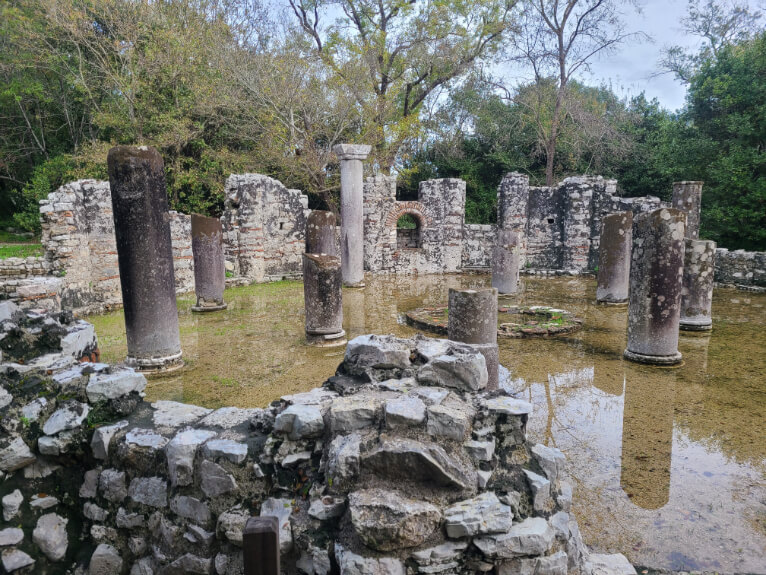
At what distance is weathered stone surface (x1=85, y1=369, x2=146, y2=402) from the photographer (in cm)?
354

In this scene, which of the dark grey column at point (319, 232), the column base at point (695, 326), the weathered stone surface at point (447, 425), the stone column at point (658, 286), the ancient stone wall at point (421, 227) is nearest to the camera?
the weathered stone surface at point (447, 425)

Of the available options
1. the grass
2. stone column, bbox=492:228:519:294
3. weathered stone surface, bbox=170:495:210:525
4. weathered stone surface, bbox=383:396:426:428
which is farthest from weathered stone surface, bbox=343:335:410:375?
the grass

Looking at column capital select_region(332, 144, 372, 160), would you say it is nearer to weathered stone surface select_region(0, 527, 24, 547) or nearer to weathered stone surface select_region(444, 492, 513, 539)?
weathered stone surface select_region(0, 527, 24, 547)

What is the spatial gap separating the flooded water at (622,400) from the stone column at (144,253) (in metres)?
0.52

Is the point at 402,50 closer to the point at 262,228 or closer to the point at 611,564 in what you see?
the point at 262,228

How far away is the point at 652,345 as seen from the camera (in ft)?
23.2

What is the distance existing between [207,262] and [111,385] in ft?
23.6

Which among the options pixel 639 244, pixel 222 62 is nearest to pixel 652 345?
pixel 639 244

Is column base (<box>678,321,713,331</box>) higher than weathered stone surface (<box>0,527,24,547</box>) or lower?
higher

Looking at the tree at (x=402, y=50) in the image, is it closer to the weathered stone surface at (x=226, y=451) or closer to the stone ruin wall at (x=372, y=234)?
the stone ruin wall at (x=372, y=234)

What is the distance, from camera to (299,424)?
9.68ft

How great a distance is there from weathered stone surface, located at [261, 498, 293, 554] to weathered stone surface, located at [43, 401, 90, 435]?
1548 millimetres

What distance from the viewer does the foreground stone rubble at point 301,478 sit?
2.54 metres

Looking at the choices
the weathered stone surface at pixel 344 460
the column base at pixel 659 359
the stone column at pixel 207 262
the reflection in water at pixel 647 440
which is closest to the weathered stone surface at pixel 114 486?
the weathered stone surface at pixel 344 460
